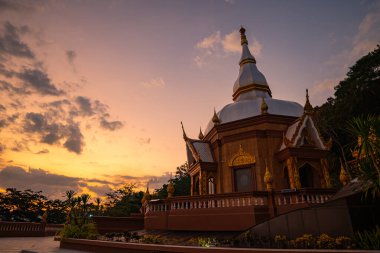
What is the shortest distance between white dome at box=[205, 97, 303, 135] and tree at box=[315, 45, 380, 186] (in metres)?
11.2

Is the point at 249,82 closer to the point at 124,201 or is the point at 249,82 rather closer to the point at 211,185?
the point at 211,185

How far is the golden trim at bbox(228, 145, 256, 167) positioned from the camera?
1828 centimetres

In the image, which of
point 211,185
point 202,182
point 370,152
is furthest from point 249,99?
point 370,152

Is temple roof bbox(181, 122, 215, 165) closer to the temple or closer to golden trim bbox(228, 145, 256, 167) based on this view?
the temple

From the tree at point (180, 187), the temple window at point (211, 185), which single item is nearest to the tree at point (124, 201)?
the tree at point (180, 187)

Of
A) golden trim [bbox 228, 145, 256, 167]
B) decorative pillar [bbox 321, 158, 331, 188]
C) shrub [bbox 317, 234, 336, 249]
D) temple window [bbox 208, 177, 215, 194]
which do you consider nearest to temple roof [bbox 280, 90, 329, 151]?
decorative pillar [bbox 321, 158, 331, 188]

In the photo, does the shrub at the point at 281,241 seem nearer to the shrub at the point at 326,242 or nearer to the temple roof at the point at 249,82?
the shrub at the point at 326,242

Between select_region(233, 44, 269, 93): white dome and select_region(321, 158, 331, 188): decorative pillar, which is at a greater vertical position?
select_region(233, 44, 269, 93): white dome

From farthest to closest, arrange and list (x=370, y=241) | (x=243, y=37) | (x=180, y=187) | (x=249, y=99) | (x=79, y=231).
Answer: (x=180, y=187) → (x=243, y=37) → (x=249, y=99) → (x=79, y=231) → (x=370, y=241)

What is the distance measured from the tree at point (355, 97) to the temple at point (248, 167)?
41.5ft

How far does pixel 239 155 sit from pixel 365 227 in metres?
10.7

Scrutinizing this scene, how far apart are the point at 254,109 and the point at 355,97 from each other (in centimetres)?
1620

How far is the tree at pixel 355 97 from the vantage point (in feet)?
95.9

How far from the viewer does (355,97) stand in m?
29.5
